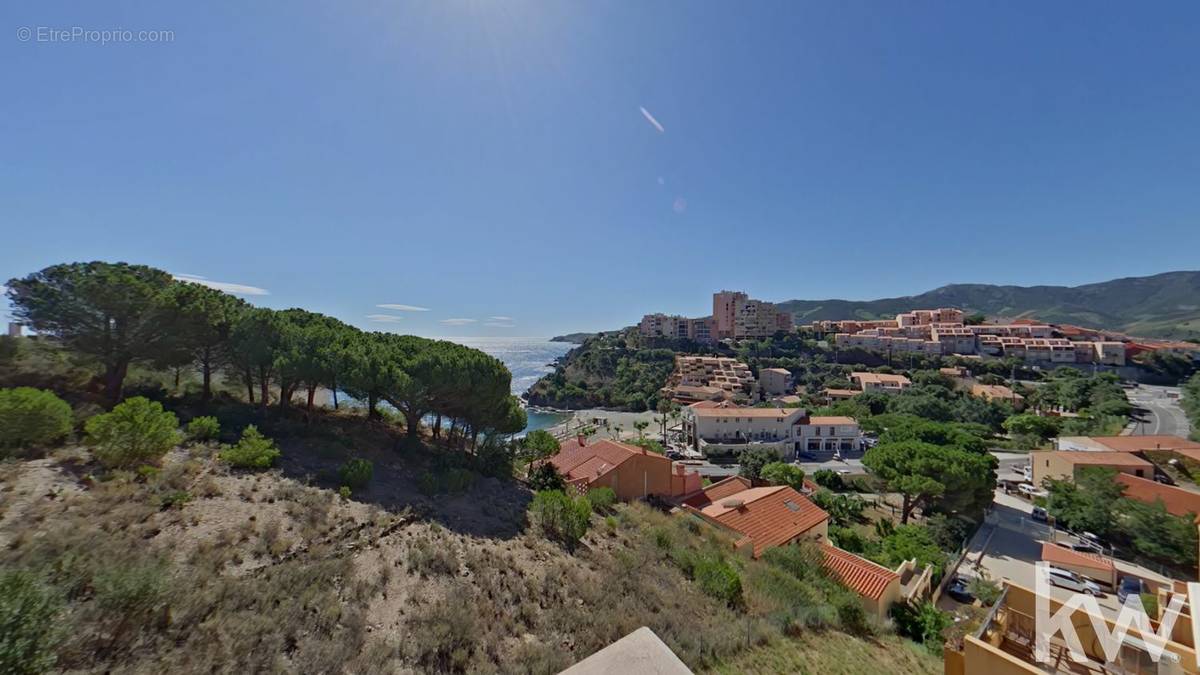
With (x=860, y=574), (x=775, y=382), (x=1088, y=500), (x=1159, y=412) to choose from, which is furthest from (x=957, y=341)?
(x=860, y=574)

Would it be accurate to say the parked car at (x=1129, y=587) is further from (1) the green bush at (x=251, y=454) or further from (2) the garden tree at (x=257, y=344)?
(2) the garden tree at (x=257, y=344)

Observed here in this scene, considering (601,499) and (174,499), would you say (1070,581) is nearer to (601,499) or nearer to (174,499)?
(601,499)

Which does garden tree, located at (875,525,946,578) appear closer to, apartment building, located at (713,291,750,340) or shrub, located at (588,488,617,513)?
shrub, located at (588,488,617,513)

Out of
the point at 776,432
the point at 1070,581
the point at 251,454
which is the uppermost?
the point at 251,454

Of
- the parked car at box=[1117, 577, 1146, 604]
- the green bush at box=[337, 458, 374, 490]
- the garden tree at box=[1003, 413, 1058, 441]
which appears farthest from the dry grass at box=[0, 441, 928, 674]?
the garden tree at box=[1003, 413, 1058, 441]

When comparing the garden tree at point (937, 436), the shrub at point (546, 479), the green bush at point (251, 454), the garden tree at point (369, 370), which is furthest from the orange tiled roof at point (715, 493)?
the garden tree at point (937, 436)

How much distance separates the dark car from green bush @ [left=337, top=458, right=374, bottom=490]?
19.7 meters

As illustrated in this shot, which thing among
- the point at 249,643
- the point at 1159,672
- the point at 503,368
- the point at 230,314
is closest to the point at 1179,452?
the point at 1159,672

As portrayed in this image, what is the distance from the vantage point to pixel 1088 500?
20562 millimetres

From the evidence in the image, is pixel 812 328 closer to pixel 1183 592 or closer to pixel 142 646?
pixel 1183 592

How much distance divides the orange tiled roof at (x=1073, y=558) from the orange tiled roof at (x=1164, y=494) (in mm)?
5517

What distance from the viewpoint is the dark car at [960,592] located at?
14.2 metres

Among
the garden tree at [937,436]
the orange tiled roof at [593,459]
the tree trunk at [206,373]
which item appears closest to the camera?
the tree trunk at [206,373]

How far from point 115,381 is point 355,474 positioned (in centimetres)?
980
